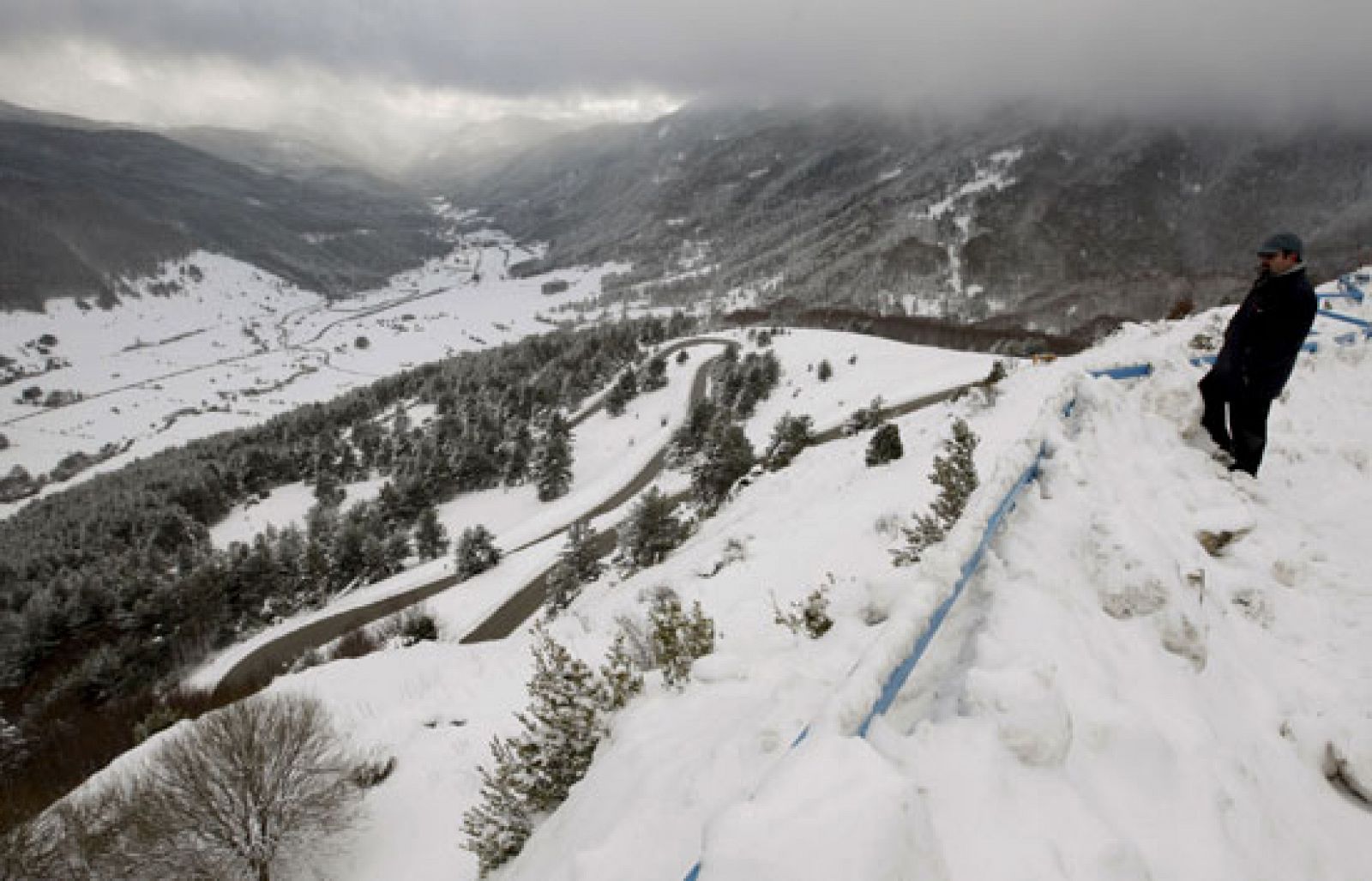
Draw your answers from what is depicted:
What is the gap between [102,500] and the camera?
66.6 meters

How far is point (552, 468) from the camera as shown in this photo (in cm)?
4678

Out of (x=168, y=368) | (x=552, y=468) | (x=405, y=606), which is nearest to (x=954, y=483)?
(x=405, y=606)

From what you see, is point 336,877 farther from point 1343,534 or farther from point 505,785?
point 1343,534

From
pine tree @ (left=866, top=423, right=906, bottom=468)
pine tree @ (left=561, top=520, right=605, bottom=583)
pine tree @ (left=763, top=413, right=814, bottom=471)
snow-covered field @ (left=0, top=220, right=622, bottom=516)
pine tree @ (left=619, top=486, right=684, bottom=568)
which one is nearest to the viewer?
pine tree @ (left=866, top=423, right=906, bottom=468)

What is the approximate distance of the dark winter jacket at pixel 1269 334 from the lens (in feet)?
18.9

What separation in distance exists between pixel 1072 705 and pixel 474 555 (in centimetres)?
3386

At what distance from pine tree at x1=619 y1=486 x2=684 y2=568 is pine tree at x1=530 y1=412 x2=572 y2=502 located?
68.6 feet

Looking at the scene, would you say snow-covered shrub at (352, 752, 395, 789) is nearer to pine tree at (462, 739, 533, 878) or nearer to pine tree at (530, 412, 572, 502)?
pine tree at (462, 739, 533, 878)

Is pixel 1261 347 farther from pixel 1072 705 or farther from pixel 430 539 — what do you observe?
pixel 430 539

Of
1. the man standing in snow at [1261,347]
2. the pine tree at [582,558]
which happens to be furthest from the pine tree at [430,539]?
the man standing in snow at [1261,347]

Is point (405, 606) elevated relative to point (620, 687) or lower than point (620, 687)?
lower

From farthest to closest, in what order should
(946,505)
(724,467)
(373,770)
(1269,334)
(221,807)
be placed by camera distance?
(724,467) < (373,770) < (221,807) < (946,505) < (1269,334)

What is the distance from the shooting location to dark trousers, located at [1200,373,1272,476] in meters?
6.13

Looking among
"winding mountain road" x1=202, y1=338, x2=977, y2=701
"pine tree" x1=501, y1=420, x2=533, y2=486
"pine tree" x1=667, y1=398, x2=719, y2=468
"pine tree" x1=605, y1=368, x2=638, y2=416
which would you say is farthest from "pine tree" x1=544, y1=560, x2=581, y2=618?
"pine tree" x1=605, y1=368, x2=638, y2=416
